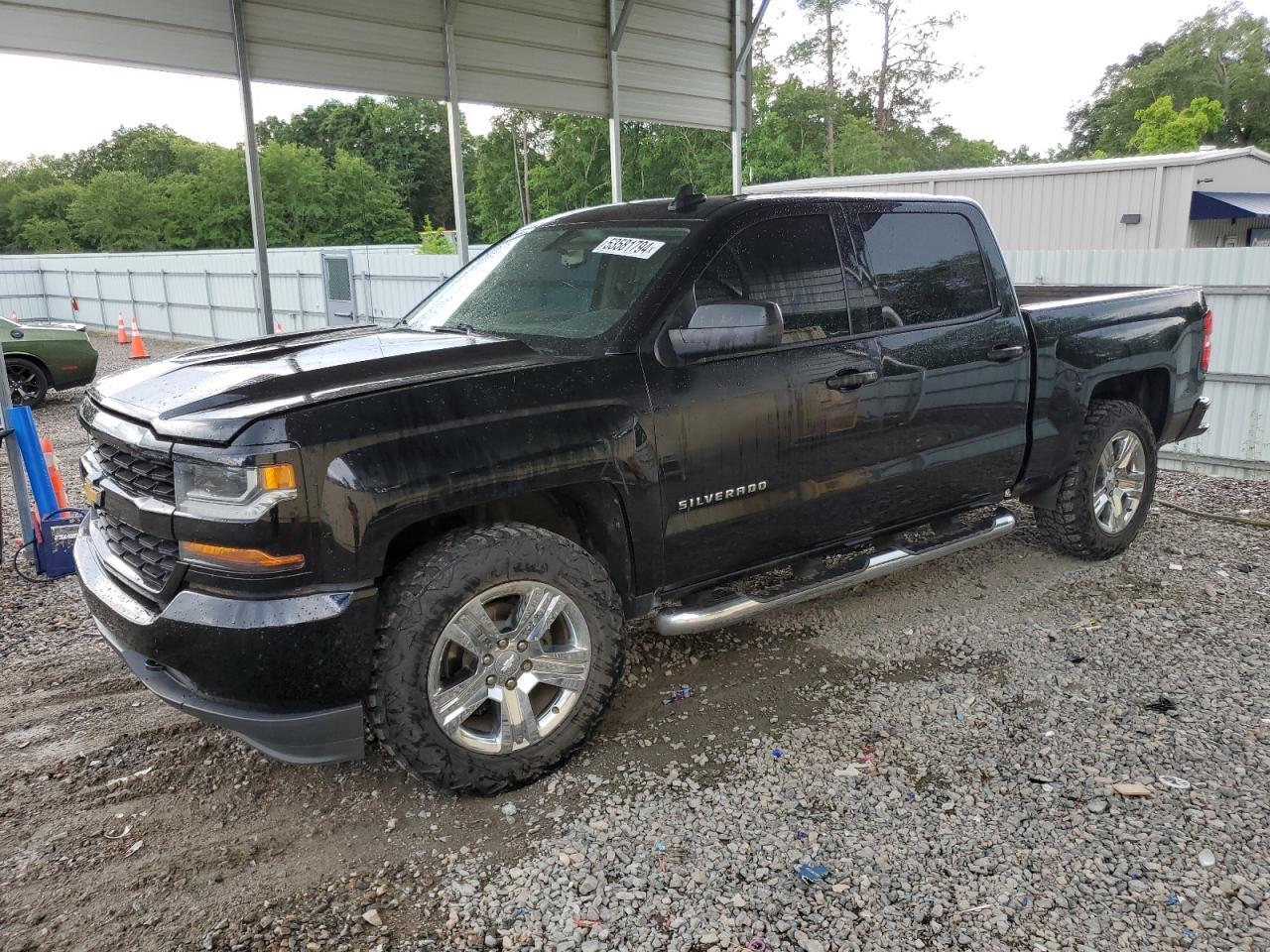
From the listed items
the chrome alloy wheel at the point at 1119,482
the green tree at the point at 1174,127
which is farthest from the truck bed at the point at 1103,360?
the green tree at the point at 1174,127

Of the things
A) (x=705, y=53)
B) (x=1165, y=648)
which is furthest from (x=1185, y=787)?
(x=705, y=53)

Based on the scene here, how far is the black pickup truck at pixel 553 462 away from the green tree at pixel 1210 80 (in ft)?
191

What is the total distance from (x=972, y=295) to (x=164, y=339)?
2296 centimetres

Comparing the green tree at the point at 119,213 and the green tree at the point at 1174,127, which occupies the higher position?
the green tree at the point at 1174,127

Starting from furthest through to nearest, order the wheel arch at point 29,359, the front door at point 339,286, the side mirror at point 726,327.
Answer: the front door at point 339,286 < the wheel arch at point 29,359 < the side mirror at point 726,327

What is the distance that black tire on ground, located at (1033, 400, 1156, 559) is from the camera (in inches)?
204

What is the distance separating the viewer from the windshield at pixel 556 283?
374 cm

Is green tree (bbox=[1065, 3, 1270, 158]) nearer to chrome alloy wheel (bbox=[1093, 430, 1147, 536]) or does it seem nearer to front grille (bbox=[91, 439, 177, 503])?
chrome alloy wheel (bbox=[1093, 430, 1147, 536])

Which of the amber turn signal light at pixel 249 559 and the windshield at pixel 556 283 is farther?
the windshield at pixel 556 283

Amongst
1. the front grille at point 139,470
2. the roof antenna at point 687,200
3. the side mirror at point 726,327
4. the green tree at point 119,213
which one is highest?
the green tree at point 119,213

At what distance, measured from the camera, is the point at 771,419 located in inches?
148

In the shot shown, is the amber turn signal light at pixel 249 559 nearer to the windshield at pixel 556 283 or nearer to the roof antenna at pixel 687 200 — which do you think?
the windshield at pixel 556 283

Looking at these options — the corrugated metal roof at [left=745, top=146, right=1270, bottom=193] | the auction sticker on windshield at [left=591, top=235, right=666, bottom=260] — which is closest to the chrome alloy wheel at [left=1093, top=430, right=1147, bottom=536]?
the auction sticker on windshield at [left=591, top=235, right=666, bottom=260]

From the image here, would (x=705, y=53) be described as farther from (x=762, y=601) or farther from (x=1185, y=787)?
(x=1185, y=787)
